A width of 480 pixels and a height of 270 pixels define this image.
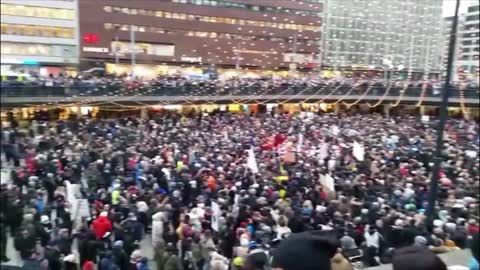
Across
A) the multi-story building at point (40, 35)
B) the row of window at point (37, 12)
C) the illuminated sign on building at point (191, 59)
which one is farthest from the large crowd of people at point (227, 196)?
the illuminated sign on building at point (191, 59)

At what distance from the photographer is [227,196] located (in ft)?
37.4

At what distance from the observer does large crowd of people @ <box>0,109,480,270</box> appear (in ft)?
20.8

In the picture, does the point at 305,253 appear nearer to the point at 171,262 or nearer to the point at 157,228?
the point at 171,262

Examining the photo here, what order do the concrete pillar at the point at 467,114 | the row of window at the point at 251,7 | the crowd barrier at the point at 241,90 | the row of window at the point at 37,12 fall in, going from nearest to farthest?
the row of window at the point at 37,12 < the concrete pillar at the point at 467,114 < the crowd barrier at the point at 241,90 < the row of window at the point at 251,7

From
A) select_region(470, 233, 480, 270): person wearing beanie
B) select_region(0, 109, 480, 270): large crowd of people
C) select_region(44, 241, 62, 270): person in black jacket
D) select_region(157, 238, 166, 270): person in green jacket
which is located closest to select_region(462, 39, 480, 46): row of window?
select_region(0, 109, 480, 270): large crowd of people

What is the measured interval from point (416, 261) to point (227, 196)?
9562 millimetres

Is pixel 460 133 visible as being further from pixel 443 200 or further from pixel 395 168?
pixel 443 200

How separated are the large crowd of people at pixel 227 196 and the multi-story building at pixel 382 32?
6452 centimetres

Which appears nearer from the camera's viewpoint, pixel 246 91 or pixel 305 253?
pixel 305 253

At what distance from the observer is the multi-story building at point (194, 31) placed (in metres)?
36.8

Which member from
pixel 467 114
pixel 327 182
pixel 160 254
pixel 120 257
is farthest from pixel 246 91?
pixel 120 257

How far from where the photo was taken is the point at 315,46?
58500 millimetres

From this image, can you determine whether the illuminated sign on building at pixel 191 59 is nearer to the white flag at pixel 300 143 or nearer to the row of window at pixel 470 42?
the white flag at pixel 300 143

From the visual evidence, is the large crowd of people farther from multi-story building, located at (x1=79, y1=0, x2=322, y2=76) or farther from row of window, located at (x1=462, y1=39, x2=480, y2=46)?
multi-story building, located at (x1=79, y1=0, x2=322, y2=76)
